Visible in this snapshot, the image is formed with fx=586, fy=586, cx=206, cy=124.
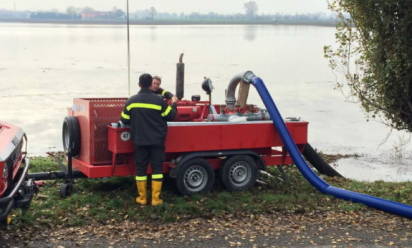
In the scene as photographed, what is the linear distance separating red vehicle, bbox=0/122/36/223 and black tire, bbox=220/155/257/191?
2.64 metres

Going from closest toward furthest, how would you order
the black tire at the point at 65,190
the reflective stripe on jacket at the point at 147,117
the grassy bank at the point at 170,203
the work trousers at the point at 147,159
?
1. the grassy bank at the point at 170,203
2. the reflective stripe on jacket at the point at 147,117
3. the work trousers at the point at 147,159
4. the black tire at the point at 65,190

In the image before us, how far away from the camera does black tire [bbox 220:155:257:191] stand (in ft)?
25.8

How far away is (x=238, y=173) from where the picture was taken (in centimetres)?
798

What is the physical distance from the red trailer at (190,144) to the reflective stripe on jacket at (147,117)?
7.1 inches

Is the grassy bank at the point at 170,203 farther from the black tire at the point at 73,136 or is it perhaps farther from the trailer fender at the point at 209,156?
the black tire at the point at 73,136

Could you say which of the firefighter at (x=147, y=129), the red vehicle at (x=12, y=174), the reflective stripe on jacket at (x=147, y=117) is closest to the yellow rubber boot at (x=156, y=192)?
the firefighter at (x=147, y=129)

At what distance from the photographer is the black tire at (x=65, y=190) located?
24.3ft

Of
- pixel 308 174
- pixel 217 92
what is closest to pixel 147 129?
pixel 308 174

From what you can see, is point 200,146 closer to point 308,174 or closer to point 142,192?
point 142,192

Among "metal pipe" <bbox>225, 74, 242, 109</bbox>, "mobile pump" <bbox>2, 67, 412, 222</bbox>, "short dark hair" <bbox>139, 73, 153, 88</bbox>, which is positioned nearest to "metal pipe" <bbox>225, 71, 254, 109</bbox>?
"metal pipe" <bbox>225, 74, 242, 109</bbox>

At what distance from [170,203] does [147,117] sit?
43.9 inches

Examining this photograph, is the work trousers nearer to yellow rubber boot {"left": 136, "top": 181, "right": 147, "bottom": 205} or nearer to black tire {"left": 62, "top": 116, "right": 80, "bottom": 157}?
yellow rubber boot {"left": 136, "top": 181, "right": 147, "bottom": 205}

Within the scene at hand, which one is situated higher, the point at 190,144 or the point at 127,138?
the point at 127,138

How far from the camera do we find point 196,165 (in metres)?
7.61
